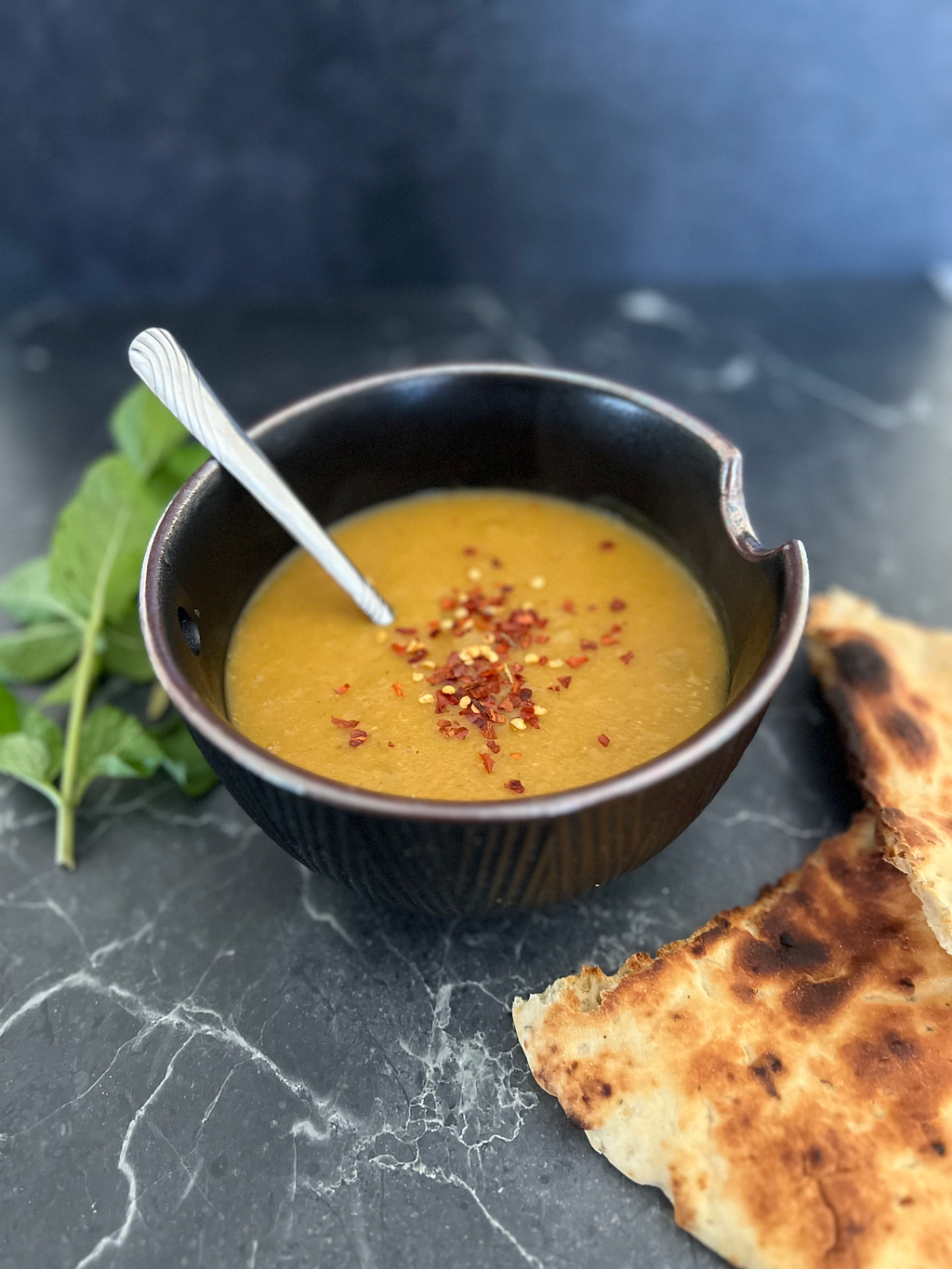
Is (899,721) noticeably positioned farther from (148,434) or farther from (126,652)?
(148,434)

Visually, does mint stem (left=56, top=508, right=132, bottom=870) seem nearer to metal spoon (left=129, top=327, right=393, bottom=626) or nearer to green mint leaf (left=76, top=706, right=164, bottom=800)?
green mint leaf (left=76, top=706, right=164, bottom=800)

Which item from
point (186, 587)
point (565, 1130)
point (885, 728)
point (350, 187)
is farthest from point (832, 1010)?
point (350, 187)

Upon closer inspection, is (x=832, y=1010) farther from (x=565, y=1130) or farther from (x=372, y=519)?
(x=372, y=519)

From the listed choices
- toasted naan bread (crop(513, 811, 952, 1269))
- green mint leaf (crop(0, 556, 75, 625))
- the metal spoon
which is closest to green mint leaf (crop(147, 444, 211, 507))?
green mint leaf (crop(0, 556, 75, 625))

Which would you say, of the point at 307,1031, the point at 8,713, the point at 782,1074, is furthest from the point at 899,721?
the point at 8,713

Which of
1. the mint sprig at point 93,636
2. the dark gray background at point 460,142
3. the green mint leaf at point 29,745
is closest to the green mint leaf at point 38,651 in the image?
the mint sprig at point 93,636

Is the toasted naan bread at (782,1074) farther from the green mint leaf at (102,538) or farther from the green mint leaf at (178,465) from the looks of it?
the green mint leaf at (178,465)

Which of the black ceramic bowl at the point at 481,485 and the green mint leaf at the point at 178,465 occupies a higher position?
the black ceramic bowl at the point at 481,485
